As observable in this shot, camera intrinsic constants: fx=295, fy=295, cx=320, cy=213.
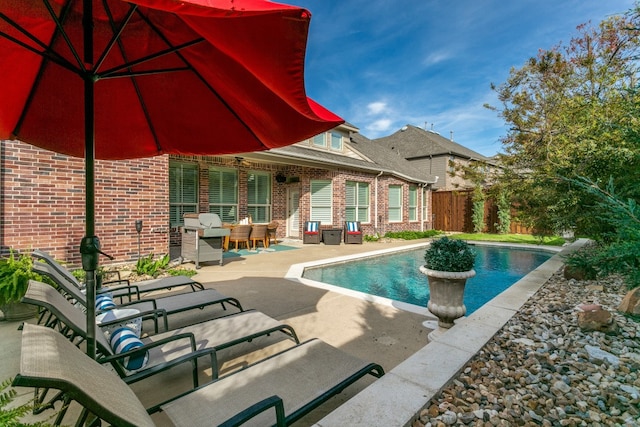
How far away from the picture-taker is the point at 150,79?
2805 mm

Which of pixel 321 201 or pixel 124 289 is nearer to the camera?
pixel 124 289

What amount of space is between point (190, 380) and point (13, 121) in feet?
9.42

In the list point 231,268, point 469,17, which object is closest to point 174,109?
point 231,268

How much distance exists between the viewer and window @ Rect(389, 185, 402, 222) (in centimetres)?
1585

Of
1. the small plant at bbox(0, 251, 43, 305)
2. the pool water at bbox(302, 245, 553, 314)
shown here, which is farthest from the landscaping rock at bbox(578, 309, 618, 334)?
the small plant at bbox(0, 251, 43, 305)

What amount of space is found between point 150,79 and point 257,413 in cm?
294

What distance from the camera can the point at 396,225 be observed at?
1583cm

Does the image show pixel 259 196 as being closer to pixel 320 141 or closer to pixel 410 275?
pixel 320 141

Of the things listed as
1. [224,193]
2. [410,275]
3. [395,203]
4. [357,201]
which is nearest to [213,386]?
[410,275]

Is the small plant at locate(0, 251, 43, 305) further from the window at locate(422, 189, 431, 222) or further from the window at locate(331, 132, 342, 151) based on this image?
the window at locate(422, 189, 431, 222)

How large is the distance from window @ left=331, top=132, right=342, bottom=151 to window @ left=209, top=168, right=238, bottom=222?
547 cm

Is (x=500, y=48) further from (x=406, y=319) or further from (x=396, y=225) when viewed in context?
(x=406, y=319)

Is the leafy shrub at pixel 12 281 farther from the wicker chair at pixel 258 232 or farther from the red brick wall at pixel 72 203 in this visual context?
the wicker chair at pixel 258 232

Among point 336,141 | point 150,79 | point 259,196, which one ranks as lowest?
point 259,196
